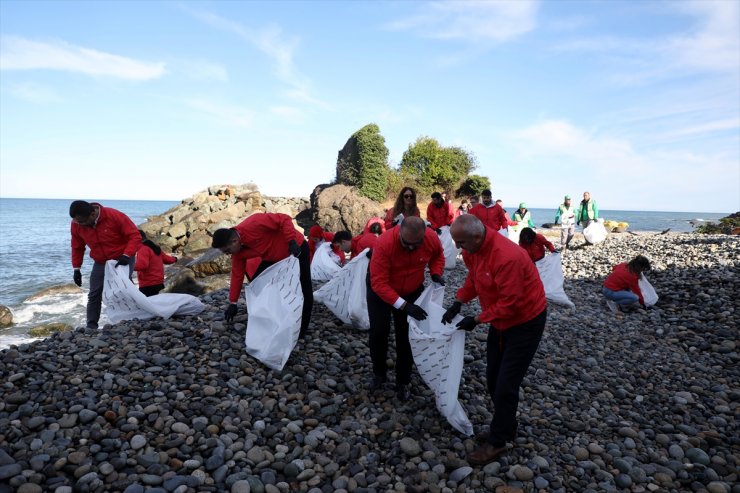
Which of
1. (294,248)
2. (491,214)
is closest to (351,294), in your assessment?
(294,248)

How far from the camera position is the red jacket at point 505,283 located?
3.21 m

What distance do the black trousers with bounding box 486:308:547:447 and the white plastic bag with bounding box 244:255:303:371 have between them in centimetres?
217

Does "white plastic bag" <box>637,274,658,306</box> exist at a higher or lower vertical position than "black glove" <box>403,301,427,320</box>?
lower

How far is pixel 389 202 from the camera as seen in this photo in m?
24.4

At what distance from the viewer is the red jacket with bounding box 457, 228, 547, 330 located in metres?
3.21

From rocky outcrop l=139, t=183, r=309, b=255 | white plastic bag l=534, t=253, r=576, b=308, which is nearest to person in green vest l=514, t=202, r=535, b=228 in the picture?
white plastic bag l=534, t=253, r=576, b=308

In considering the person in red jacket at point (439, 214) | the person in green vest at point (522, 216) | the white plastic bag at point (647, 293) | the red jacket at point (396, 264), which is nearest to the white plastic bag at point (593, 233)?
the person in green vest at point (522, 216)

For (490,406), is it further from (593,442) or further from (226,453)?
(226,453)

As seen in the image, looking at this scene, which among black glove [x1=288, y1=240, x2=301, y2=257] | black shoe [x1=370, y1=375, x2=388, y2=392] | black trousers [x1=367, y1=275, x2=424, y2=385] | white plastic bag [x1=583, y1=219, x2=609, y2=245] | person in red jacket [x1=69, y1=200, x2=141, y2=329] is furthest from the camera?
white plastic bag [x1=583, y1=219, x2=609, y2=245]

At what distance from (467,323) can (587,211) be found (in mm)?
14716

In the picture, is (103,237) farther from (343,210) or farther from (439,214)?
(343,210)

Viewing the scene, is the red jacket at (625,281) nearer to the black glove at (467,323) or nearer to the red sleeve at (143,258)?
the black glove at (467,323)

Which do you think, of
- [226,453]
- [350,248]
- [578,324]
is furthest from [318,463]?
[578,324]

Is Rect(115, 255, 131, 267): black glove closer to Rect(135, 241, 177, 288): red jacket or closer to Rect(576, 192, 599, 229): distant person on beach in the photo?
Rect(135, 241, 177, 288): red jacket
